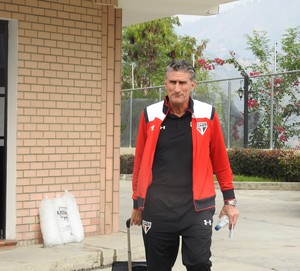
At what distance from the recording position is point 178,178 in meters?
5.59

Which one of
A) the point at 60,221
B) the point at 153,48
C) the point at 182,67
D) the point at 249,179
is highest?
the point at 153,48

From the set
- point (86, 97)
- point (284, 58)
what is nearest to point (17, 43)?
point (86, 97)

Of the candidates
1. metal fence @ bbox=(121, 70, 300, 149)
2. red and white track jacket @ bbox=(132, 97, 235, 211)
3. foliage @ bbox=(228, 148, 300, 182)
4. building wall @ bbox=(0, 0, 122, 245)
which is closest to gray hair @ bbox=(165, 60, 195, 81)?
red and white track jacket @ bbox=(132, 97, 235, 211)

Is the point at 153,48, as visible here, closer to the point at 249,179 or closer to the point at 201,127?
the point at 249,179

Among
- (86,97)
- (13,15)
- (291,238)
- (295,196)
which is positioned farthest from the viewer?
(295,196)

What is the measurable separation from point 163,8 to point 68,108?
255cm

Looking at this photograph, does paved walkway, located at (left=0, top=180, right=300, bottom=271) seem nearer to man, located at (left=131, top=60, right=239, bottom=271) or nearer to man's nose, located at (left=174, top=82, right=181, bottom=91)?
man, located at (left=131, top=60, right=239, bottom=271)

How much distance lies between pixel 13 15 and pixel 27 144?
1.40m

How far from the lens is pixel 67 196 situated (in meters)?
9.79

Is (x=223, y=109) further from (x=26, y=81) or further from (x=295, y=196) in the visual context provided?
(x=26, y=81)

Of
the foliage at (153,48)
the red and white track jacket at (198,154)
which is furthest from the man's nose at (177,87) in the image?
the foliage at (153,48)

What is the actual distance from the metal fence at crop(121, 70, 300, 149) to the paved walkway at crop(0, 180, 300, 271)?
11.1 meters

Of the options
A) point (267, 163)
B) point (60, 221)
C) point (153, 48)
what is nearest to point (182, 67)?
point (60, 221)

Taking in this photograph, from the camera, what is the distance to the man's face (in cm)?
559
